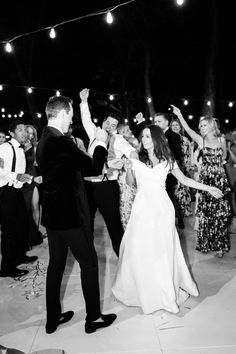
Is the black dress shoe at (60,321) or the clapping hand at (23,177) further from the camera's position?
the clapping hand at (23,177)

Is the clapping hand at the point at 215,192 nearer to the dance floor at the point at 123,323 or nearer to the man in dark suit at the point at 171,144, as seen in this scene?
the dance floor at the point at 123,323

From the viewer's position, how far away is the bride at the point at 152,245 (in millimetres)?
3033

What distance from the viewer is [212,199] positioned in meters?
4.52

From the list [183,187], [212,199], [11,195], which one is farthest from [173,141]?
[11,195]

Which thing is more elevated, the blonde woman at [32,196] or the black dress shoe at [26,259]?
the blonde woman at [32,196]

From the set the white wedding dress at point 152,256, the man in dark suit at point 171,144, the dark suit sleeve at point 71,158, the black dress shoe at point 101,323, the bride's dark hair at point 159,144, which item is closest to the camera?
the dark suit sleeve at point 71,158

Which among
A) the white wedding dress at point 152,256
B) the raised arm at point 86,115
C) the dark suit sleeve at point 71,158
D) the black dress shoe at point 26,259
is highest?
the raised arm at point 86,115

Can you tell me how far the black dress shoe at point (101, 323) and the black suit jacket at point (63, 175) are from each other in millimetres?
843

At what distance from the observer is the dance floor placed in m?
2.55

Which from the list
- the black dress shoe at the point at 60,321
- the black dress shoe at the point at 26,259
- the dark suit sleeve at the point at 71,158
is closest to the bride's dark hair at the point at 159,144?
the dark suit sleeve at the point at 71,158

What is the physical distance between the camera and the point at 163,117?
5082mm

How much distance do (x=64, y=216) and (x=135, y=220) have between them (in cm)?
84

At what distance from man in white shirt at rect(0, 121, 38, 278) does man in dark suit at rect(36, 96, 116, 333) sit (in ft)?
4.61

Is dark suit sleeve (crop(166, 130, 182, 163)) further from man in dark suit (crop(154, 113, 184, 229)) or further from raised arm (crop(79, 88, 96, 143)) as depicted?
raised arm (crop(79, 88, 96, 143))
